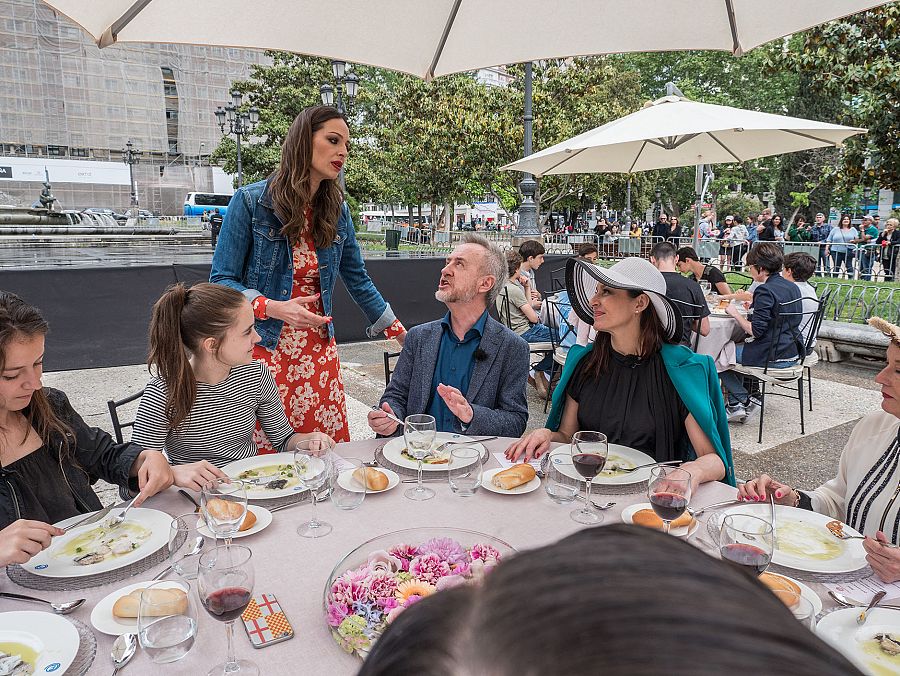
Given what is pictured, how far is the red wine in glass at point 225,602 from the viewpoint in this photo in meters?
1.18

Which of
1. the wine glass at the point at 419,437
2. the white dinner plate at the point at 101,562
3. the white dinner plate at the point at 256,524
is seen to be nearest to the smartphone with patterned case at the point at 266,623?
the white dinner plate at the point at 256,524

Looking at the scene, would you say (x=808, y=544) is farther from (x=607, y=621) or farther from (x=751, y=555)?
(x=607, y=621)

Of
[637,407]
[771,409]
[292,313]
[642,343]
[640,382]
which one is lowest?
[771,409]

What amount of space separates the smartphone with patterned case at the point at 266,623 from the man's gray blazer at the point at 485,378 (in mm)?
1438

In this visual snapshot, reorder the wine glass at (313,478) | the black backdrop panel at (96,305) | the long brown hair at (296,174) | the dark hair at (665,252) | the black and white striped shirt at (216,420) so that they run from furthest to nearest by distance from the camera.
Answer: the black backdrop panel at (96,305), the dark hair at (665,252), the long brown hair at (296,174), the black and white striped shirt at (216,420), the wine glass at (313,478)

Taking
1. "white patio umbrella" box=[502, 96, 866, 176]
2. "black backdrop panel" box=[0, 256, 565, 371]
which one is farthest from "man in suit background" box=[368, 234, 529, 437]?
"black backdrop panel" box=[0, 256, 565, 371]

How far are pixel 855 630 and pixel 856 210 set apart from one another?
46.6m

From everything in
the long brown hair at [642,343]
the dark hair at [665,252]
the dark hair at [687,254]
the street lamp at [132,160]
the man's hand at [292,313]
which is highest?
the street lamp at [132,160]

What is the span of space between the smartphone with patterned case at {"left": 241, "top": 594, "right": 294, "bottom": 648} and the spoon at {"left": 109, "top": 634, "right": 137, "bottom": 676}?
22 cm

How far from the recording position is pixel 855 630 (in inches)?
50.8

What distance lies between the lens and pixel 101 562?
155 cm

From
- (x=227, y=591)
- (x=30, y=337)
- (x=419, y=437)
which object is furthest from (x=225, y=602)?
(x=30, y=337)

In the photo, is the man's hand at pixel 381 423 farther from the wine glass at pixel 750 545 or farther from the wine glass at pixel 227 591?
the wine glass at pixel 750 545

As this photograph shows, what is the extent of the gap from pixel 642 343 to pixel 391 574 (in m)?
1.67
